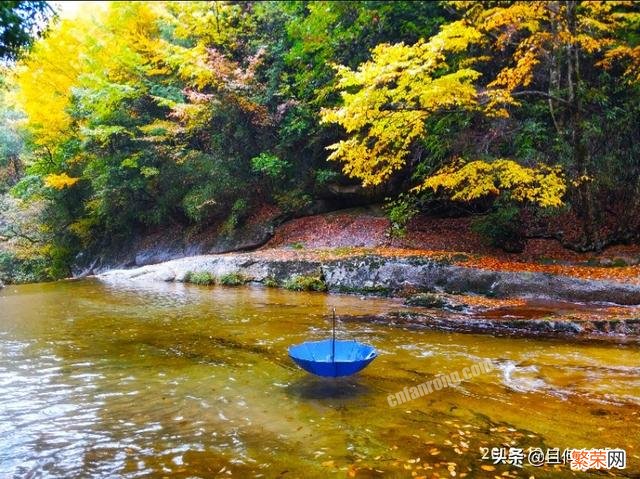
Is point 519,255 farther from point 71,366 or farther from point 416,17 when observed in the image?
point 71,366

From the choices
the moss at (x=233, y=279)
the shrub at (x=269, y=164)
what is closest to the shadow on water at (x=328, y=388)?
the moss at (x=233, y=279)

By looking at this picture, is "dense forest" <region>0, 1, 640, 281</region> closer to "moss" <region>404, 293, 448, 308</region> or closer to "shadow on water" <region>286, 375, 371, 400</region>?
"moss" <region>404, 293, 448, 308</region>

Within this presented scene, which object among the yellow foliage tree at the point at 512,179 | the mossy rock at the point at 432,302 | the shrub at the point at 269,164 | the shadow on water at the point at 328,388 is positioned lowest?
the shadow on water at the point at 328,388

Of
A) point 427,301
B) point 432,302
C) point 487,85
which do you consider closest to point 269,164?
point 487,85

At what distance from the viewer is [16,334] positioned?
8656 mm

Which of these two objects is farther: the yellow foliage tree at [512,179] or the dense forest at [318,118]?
the dense forest at [318,118]

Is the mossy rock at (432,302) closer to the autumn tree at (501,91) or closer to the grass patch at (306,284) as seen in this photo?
the autumn tree at (501,91)

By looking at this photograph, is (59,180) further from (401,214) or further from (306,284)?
(401,214)

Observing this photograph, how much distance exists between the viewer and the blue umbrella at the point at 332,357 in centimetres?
517

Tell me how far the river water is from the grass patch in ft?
13.1

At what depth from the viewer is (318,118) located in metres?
17.0

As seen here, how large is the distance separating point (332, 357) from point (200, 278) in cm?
1038

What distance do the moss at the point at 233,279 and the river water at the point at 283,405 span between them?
548cm

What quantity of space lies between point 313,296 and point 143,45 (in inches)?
570
